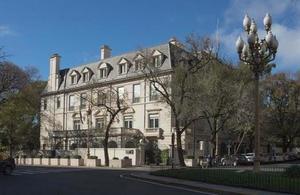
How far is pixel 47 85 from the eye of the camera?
281 feet

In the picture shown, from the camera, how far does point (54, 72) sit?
8331cm

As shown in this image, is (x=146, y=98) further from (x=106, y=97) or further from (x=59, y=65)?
(x=59, y=65)

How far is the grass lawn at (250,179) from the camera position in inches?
755

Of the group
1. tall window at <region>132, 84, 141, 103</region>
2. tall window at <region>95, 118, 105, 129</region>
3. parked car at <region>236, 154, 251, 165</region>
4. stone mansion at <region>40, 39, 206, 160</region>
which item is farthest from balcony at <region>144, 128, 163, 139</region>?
parked car at <region>236, 154, 251, 165</region>

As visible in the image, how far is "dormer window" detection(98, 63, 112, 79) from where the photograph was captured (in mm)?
73812

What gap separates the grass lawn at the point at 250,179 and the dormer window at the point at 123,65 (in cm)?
4373

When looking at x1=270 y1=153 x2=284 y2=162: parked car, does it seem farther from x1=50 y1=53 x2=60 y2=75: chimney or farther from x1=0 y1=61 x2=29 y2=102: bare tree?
x1=50 y1=53 x2=60 y2=75: chimney

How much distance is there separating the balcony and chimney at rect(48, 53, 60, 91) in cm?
2414

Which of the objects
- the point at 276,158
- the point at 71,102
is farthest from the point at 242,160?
the point at 71,102

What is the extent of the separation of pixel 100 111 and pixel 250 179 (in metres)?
50.8

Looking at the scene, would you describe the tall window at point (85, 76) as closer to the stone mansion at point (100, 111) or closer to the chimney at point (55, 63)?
the stone mansion at point (100, 111)

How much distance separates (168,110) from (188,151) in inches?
228

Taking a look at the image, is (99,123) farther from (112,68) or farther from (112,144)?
(112,68)

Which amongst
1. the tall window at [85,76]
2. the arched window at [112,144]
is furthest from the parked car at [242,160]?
the tall window at [85,76]
